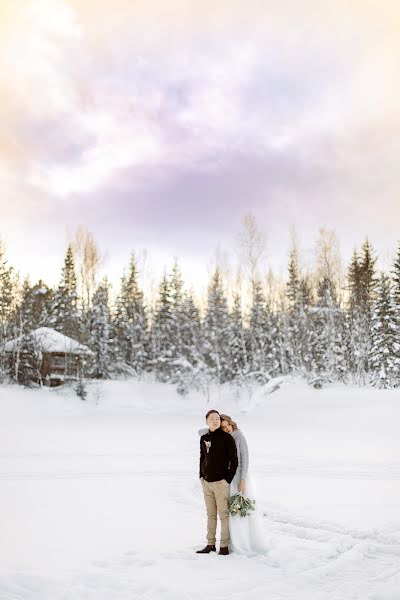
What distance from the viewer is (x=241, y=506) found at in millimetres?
6461

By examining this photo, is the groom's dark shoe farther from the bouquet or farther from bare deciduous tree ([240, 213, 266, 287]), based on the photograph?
bare deciduous tree ([240, 213, 266, 287])

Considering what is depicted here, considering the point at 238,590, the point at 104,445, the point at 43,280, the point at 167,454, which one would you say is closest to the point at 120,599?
the point at 238,590

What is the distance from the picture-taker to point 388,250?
4669 cm

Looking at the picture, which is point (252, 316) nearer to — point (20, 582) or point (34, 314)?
point (34, 314)

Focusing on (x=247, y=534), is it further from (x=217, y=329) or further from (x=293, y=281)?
(x=293, y=281)

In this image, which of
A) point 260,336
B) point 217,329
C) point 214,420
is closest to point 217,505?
point 214,420

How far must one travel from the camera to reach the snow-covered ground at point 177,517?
5258 mm

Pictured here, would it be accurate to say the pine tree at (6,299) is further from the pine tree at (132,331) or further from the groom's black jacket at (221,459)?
the groom's black jacket at (221,459)

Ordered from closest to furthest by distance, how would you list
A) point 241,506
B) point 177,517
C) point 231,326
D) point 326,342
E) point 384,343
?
point 241,506 < point 177,517 < point 384,343 < point 326,342 < point 231,326

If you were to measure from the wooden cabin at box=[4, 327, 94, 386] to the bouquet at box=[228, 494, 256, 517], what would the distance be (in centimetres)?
3417

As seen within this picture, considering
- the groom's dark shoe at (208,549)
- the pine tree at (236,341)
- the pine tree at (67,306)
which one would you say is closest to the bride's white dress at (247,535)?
the groom's dark shoe at (208,549)

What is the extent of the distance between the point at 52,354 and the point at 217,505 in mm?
35830

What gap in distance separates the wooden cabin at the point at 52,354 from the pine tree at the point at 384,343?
21.9 m

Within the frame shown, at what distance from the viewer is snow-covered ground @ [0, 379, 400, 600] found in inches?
207
